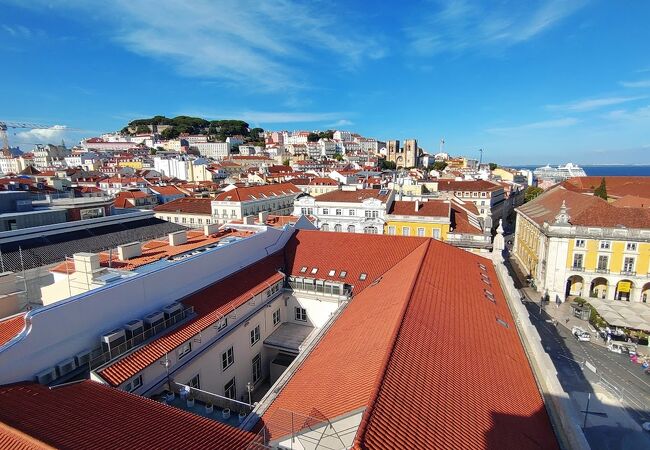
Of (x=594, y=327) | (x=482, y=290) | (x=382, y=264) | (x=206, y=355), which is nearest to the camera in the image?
(x=206, y=355)

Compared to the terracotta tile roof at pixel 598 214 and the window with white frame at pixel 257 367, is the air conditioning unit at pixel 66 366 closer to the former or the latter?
the window with white frame at pixel 257 367

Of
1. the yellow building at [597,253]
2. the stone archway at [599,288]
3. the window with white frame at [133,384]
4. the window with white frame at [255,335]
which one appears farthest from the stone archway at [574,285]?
the window with white frame at [133,384]

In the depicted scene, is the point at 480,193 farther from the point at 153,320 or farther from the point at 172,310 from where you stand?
the point at 153,320

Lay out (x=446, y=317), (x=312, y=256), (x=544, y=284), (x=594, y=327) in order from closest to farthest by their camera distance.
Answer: (x=446, y=317) → (x=312, y=256) → (x=594, y=327) → (x=544, y=284)

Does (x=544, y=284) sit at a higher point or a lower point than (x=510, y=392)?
lower

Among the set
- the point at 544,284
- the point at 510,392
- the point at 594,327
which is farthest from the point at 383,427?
the point at 544,284

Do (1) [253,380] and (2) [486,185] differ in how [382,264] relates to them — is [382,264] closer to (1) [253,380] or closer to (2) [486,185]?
(1) [253,380]

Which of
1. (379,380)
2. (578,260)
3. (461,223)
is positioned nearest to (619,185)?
(578,260)
